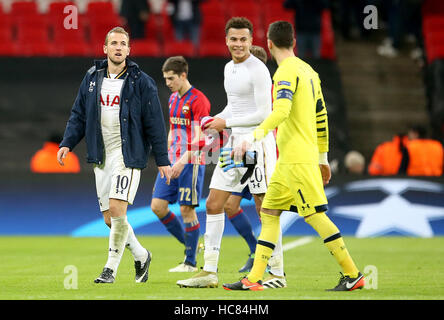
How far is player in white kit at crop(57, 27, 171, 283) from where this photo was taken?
7.92 m

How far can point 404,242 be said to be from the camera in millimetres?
13828

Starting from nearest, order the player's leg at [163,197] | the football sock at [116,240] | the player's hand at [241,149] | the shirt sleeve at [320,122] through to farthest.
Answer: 1. the player's hand at [241,149]
2. the shirt sleeve at [320,122]
3. the football sock at [116,240]
4. the player's leg at [163,197]

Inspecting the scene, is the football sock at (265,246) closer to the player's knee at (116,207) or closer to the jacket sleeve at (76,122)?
the player's knee at (116,207)

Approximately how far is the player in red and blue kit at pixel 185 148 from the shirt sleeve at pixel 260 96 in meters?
1.87

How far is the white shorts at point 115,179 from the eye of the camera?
25.9ft

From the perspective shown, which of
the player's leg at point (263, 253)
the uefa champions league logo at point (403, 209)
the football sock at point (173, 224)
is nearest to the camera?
the player's leg at point (263, 253)

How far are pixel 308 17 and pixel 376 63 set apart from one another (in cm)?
322

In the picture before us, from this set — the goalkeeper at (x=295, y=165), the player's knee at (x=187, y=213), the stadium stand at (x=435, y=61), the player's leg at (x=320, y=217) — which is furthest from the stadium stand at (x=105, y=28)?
the player's leg at (x=320, y=217)

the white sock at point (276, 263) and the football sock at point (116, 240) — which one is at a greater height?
the football sock at point (116, 240)

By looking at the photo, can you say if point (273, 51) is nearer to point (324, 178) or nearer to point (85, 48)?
point (324, 178)

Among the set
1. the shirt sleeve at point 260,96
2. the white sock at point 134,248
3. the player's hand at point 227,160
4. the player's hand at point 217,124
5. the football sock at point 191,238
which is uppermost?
the shirt sleeve at point 260,96

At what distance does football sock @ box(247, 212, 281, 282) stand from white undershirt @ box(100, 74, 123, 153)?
5.12ft

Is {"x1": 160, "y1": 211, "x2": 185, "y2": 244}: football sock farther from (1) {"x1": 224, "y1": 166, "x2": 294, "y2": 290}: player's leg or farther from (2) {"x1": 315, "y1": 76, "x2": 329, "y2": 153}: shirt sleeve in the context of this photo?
(2) {"x1": 315, "y1": 76, "x2": 329, "y2": 153}: shirt sleeve
